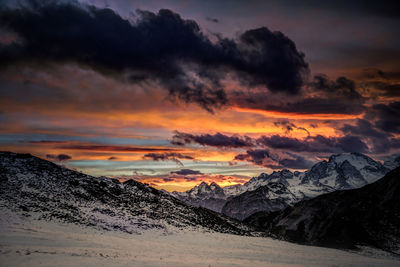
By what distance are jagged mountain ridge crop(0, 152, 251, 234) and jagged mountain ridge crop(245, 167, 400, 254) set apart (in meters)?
35.8

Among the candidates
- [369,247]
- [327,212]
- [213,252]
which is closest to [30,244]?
[213,252]

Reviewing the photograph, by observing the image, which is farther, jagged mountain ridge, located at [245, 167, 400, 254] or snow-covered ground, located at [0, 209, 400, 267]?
jagged mountain ridge, located at [245, 167, 400, 254]

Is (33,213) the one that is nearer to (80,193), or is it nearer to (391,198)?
(80,193)

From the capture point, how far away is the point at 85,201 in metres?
64.4

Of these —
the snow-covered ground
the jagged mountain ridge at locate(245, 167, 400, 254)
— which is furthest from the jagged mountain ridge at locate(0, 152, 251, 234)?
the jagged mountain ridge at locate(245, 167, 400, 254)

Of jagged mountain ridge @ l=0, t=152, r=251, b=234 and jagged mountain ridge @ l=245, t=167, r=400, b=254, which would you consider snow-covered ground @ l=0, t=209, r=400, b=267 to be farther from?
jagged mountain ridge @ l=245, t=167, r=400, b=254

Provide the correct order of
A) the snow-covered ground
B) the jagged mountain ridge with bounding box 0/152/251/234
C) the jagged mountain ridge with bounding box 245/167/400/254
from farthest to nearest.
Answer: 1. the jagged mountain ridge with bounding box 245/167/400/254
2. the jagged mountain ridge with bounding box 0/152/251/234
3. the snow-covered ground

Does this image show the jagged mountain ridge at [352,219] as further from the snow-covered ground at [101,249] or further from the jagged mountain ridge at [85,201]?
the snow-covered ground at [101,249]

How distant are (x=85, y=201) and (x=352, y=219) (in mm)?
111958

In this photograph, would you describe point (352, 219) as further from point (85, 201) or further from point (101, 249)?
point (101, 249)

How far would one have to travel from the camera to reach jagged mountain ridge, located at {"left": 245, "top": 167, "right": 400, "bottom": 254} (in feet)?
365

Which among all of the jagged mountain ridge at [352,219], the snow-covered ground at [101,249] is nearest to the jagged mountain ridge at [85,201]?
the snow-covered ground at [101,249]

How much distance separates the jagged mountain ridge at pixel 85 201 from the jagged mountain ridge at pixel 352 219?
35821 mm

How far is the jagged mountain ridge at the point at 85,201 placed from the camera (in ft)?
176
